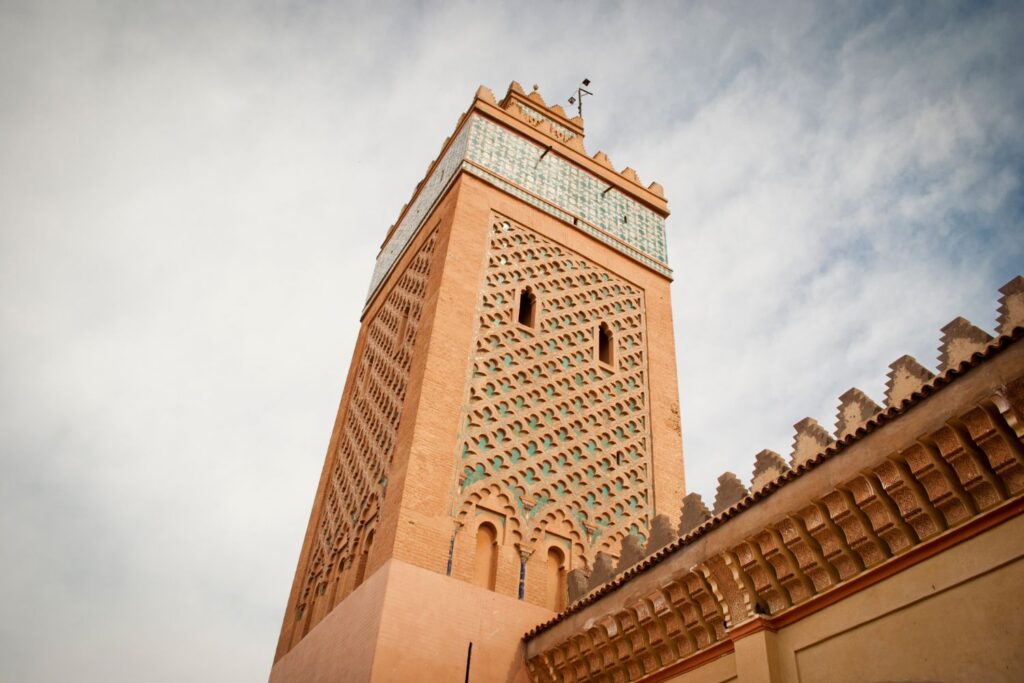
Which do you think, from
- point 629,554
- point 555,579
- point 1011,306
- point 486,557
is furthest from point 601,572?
point 1011,306

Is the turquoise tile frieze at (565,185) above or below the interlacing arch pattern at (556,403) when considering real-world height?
above

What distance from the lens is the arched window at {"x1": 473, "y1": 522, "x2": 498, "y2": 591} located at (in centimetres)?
604

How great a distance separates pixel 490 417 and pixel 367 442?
1.34m

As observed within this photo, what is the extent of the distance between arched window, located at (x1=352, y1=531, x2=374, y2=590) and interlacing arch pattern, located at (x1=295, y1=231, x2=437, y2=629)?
19 millimetres

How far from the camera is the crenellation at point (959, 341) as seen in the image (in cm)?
386

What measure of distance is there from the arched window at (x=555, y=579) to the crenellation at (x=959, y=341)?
10.8 ft

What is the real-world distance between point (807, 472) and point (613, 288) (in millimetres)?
4689

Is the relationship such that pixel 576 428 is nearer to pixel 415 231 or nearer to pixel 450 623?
pixel 450 623

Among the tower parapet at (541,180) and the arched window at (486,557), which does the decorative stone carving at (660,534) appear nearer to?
the arched window at (486,557)

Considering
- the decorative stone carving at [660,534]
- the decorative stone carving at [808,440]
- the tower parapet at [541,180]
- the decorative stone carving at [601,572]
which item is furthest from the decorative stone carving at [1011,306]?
the tower parapet at [541,180]

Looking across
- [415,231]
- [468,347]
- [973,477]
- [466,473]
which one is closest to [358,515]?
[466,473]

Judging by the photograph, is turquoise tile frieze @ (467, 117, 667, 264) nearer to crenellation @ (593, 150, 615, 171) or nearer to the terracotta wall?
crenellation @ (593, 150, 615, 171)

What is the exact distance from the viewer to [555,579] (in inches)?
251

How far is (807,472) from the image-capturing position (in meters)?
4.08
